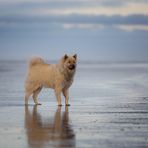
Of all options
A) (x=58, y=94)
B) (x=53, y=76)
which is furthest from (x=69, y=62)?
(x=58, y=94)

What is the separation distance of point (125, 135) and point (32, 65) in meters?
8.54

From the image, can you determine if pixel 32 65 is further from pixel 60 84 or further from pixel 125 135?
pixel 125 135

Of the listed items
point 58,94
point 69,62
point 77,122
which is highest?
point 69,62

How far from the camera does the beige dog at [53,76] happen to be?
724 inches

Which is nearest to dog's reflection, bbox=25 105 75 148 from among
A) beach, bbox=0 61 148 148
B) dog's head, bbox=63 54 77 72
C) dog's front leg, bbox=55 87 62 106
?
beach, bbox=0 61 148 148

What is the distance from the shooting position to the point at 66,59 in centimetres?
1848

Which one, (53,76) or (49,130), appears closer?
(49,130)

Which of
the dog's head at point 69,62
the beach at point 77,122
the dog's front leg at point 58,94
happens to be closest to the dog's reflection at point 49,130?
the beach at point 77,122

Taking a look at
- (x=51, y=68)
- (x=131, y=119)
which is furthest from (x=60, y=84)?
(x=131, y=119)

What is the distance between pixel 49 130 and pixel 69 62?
630 cm

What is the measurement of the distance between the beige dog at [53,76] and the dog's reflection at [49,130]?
2.74 metres

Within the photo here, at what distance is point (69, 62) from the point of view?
60.2ft

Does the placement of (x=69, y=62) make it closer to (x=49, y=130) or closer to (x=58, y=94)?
(x=58, y=94)

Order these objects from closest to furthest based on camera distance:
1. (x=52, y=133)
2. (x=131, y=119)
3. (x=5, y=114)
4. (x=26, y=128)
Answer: (x=52, y=133) < (x=26, y=128) < (x=131, y=119) < (x=5, y=114)
